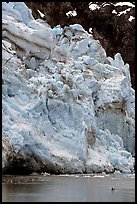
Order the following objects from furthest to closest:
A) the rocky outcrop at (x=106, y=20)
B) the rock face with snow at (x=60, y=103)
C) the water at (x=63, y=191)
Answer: the rocky outcrop at (x=106, y=20) → the rock face with snow at (x=60, y=103) → the water at (x=63, y=191)

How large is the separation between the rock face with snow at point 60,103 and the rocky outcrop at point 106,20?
21.6 m

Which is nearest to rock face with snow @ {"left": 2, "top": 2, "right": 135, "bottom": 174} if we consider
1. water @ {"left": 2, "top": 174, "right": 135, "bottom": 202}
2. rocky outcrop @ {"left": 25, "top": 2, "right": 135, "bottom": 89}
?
water @ {"left": 2, "top": 174, "right": 135, "bottom": 202}

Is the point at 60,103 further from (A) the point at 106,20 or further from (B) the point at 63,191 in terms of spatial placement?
(A) the point at 106,20

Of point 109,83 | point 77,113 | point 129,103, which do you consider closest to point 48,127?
point 77,113

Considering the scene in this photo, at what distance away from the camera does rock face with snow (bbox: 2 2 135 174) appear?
19322 millimetres

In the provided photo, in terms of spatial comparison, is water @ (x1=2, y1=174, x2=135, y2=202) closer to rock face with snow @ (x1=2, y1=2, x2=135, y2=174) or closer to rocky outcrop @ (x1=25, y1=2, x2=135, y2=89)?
rock face with snow @ (x1=2, y1=2, x2=135, y2=174)

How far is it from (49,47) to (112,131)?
493cm

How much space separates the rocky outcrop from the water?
111ft

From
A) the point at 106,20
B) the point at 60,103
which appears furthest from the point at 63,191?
the point at 106,20

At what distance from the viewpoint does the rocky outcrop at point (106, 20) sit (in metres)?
51.0

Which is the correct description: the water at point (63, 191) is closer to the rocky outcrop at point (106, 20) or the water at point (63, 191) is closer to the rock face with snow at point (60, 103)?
the rock face with snow at point (60, 103)

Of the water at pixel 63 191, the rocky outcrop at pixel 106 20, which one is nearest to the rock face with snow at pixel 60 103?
the water at pixel 63 191

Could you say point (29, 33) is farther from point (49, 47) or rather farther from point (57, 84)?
point (57, 84)

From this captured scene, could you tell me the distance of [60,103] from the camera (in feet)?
71.7
